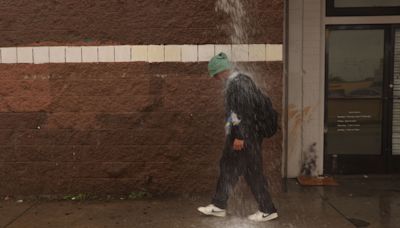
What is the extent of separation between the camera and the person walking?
212 inches

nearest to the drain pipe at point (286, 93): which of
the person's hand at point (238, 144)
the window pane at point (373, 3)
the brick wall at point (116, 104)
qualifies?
the brick wall at point (116, 104)

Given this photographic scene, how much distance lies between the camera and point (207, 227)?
213 inches

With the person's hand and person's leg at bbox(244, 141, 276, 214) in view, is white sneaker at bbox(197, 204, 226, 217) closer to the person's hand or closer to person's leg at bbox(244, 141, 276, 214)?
person's leg at bbox(244, 141, 276, 214)

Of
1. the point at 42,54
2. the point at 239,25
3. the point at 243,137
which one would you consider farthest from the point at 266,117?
the point at 42,54

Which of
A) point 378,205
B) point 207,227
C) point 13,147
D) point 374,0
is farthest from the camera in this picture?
point 374,0

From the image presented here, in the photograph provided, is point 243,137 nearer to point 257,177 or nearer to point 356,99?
point 257,177

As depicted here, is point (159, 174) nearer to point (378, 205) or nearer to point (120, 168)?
point (120, 168)

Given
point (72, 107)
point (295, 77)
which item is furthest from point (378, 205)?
point (72, 107)

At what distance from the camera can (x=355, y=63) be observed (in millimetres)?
Result: 7445

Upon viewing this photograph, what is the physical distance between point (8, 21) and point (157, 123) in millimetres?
2288

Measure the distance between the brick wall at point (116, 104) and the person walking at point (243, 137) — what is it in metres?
0.86

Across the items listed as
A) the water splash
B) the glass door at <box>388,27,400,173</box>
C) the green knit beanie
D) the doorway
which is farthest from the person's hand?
the glass door at <box>388,27,400,173</box>

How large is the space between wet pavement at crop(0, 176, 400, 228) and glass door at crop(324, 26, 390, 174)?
0.64 metres

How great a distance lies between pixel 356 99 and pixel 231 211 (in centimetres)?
278
